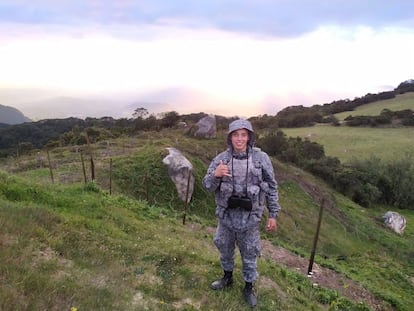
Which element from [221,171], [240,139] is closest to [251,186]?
[221,171]

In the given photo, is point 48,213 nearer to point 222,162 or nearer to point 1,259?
point 1,259

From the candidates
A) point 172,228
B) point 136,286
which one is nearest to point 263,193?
point 136,286

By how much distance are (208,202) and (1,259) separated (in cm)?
1294

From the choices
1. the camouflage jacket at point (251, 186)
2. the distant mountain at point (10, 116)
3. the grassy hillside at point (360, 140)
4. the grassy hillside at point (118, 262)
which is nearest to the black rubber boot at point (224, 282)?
the grassy hillside at point (118, 262)

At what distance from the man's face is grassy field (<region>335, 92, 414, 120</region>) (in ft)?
206

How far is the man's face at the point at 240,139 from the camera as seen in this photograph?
17.1ft

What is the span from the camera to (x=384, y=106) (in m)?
70.4

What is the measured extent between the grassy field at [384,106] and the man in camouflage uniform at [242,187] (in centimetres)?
6270

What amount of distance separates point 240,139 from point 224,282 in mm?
2207

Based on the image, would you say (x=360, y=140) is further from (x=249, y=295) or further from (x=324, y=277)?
(x=249, y=295)

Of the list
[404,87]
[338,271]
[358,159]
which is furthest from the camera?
[404,87]

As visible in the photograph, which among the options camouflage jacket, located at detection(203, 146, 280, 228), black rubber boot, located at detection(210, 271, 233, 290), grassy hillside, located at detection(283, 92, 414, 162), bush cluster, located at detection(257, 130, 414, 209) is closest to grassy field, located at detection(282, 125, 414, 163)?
grassy hillside, located at detection(283, 92, 414, 162)

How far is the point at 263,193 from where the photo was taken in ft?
17.6

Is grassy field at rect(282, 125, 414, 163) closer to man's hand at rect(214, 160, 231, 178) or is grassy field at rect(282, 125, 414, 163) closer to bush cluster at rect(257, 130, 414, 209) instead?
bush cluster at rect(257, 130, 414, 209)
